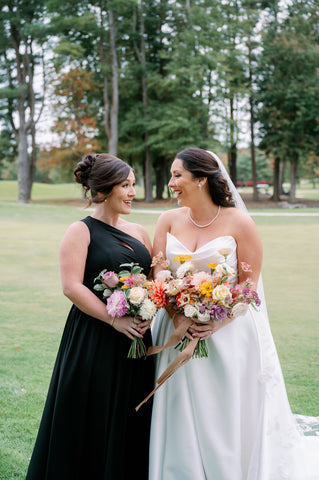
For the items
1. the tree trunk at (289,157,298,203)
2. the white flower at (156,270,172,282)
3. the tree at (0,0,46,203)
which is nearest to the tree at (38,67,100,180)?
the tree at (0,0,46,203)

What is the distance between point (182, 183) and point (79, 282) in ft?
3.09

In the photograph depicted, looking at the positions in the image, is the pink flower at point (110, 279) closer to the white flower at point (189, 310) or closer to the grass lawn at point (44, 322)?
the white flower at point (189, 310)

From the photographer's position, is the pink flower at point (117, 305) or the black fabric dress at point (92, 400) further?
the black fabric dress at point (92, 400)

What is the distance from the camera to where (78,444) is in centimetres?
324

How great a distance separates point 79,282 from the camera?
3.16 metres

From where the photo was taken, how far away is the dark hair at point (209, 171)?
11.3 feet

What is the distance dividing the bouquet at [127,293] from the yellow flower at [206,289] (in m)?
0.29

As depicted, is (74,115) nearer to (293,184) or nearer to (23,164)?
(23,164)

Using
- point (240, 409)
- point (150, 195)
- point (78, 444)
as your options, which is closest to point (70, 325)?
point (78, 444)

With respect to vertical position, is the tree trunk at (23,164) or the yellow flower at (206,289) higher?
the tree trunk at (23,164)

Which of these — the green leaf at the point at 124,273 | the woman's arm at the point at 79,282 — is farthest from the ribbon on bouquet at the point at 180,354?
the green leaf at the point at 124,273

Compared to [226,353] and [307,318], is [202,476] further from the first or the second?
[307,318]

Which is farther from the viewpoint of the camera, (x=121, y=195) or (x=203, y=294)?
(x=121, y=195)

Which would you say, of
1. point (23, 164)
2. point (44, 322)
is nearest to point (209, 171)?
point (44, 322)
